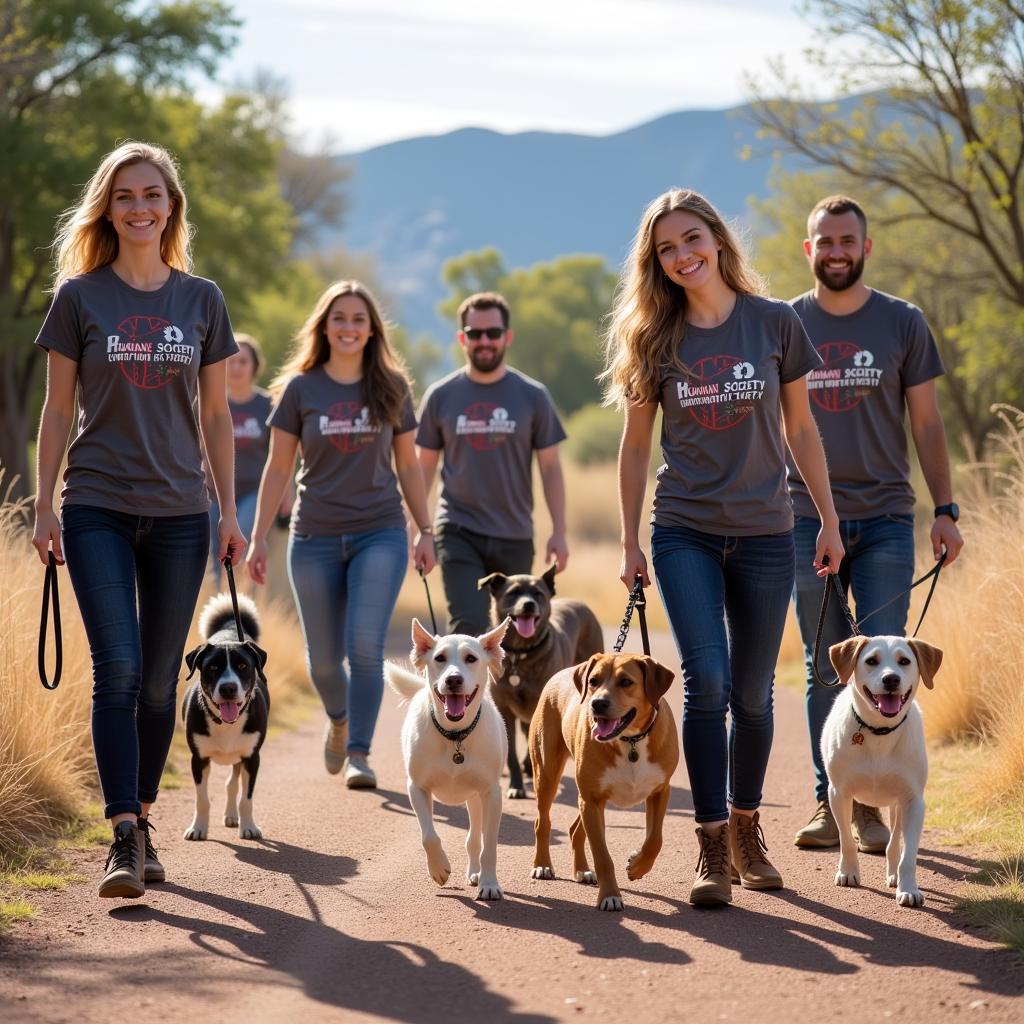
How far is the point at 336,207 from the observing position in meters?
78.0

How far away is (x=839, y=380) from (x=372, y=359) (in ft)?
9.55

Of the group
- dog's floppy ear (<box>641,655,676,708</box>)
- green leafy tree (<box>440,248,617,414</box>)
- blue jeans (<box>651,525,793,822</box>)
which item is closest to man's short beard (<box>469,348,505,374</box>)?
blue jeans (<box>651,525,793,822</box>)

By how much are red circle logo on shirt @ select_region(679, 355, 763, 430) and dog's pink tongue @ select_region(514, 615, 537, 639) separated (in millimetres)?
2870

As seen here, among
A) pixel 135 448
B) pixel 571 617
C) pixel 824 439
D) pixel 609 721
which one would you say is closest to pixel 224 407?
pixel 135 448

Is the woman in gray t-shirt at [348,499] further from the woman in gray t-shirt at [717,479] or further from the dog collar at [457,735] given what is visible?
the woman in gray t-shirt at [717,479]

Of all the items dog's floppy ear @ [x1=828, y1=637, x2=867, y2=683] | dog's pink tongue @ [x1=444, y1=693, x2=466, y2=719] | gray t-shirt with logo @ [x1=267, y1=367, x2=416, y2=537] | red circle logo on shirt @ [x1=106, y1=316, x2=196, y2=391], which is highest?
red circle logo on shirt @ [x1=106, y1=316, x2=196, y2=391]

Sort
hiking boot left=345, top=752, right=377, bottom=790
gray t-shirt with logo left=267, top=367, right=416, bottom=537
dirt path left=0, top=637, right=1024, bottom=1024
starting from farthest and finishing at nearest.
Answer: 1. hiking boot left=345, top=752, right=377, bottom=790
2. gray t-shirt with logo left=267, top=367, right=416, bottom=537
3. dirt path left=0, top=637, right=1024, bottom=1024

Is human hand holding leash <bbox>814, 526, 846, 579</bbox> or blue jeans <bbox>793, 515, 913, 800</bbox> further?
blue jeans <bbox>793, 515, 913, 800</bbox>

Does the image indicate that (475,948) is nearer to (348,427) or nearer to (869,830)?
(869,830)

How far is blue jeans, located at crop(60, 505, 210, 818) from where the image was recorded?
5828 mm

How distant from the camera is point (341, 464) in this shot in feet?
28.5

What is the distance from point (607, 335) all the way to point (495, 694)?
2844 millimetres

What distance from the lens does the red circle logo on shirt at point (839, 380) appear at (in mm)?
7004

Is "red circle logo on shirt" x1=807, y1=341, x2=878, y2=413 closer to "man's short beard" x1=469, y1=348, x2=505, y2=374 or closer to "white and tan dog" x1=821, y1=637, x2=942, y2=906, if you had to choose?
"white and tan dog" x1=821, y1=637, x2=942, y2=906
